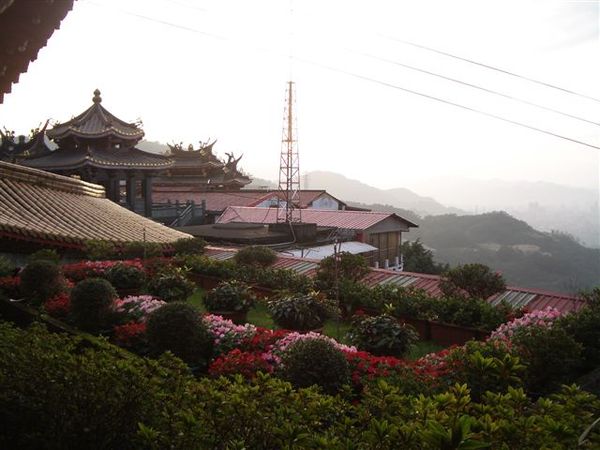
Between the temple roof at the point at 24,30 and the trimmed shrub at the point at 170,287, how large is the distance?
16.9ft

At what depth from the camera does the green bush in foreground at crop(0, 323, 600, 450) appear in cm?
220

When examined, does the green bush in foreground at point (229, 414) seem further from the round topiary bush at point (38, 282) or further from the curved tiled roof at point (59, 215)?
the curved tiled roof at point (59, 215)

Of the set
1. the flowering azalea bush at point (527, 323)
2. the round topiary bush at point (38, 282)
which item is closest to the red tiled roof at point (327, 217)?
the flowering azalea bush at point (527, 323)

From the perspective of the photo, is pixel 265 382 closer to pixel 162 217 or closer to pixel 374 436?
pixel 374 436

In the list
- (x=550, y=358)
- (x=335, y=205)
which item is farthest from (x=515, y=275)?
(x=550, y=358)

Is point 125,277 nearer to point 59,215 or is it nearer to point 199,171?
point 59,215

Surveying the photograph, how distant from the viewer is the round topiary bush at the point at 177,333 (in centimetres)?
557

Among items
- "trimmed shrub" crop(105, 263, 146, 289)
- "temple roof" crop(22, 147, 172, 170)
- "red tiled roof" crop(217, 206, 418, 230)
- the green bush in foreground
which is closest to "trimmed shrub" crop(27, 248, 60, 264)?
"trimmed shrub" crop(105, 263, 146, 289)

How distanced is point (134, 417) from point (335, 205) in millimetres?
33119

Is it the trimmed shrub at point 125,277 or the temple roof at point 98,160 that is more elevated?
the temple roof at point 98,160

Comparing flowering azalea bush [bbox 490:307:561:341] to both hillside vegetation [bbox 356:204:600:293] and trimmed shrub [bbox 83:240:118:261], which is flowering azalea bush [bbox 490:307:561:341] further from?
hillside vegetation [bbox 356:204:600:293]

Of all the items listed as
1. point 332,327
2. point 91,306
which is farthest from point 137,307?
point 332,327

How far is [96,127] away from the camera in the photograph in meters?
25.8

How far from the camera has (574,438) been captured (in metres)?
2.19
